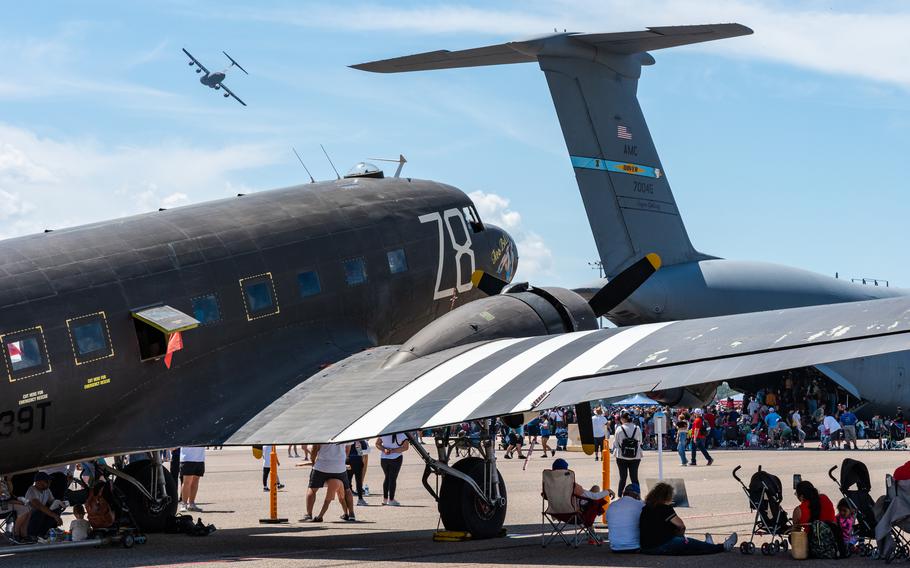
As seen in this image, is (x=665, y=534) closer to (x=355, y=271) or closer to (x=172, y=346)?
(x=355, y=271)

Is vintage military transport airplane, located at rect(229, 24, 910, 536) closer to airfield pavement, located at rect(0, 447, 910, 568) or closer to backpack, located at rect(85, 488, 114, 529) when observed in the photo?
airfield pavement, located at rect(0, 447, 910, 568)

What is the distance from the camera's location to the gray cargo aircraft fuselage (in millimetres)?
Result: 14320

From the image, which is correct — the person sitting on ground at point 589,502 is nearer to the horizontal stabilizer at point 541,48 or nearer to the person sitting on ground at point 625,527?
the person sitting on ground at point 625,527

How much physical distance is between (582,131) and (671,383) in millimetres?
19082

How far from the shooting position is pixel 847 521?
13812 millimetres

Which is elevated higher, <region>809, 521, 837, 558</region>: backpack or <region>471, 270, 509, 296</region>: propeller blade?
<region>471, 270, 509, 296</region>: propeller blade

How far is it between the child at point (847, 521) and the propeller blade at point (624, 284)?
195 inches

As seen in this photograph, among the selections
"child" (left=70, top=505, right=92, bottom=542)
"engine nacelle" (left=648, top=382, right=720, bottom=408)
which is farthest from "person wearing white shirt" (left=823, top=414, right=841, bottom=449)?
"child" (left=70, top=505, right=92, bottom=542)

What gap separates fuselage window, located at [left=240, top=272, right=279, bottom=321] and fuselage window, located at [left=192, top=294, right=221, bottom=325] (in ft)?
1.70

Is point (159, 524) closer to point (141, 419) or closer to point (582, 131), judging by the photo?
point (141, 419)

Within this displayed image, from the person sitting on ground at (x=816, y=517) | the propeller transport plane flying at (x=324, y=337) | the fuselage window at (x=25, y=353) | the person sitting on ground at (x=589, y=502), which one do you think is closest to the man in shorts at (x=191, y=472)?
the propeller transport plane flying at (x=324, y=337)

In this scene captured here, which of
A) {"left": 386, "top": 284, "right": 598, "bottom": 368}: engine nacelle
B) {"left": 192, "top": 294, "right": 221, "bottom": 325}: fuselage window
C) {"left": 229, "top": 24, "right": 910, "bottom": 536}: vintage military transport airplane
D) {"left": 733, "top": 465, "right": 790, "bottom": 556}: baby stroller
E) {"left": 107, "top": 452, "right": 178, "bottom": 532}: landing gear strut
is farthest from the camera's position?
{"left": 107, "top": 452, "right": 178, "bottom": 532}: landing gear strut

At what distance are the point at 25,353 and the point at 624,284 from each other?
357 inches

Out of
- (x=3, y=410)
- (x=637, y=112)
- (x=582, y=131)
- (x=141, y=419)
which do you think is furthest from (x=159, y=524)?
(x=637, y=112)
